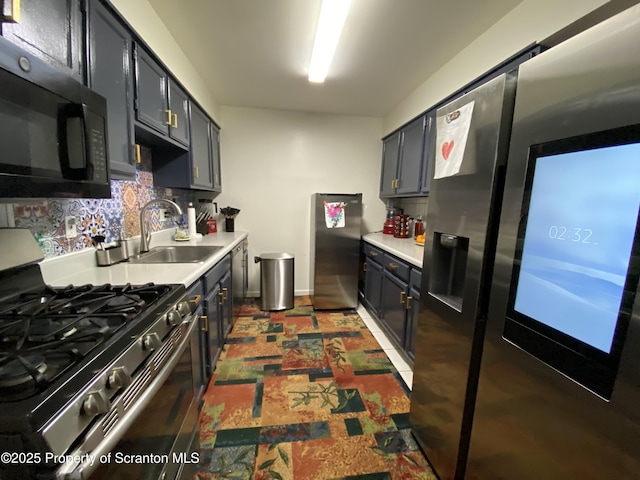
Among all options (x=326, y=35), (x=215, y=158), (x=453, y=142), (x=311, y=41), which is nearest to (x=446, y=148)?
(x=453, y=142)

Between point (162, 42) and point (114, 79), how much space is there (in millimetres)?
711

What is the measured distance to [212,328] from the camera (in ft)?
6.00

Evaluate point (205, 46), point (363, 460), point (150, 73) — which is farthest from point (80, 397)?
point (205, 46)

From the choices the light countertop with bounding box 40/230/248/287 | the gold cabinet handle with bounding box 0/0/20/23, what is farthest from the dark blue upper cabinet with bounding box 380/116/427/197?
the gold cabinet handle with bounding box 0/0/20/23

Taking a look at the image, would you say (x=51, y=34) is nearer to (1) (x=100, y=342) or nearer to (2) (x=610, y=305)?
(1) (x=100, y=342)

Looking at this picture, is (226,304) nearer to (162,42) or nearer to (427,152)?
(162,42)

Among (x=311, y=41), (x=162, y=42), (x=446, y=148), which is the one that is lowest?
(x=446, y=148)

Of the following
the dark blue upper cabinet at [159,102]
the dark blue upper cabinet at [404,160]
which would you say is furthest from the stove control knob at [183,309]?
the dark blue upper cabinet at [404,160]

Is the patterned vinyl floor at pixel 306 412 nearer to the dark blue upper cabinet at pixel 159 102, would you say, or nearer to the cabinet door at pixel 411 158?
the cabinet door at pixel 411 158

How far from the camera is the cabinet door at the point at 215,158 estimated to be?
9.76ft

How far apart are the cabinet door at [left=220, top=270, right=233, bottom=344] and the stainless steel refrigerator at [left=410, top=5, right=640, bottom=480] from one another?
165 centimetres

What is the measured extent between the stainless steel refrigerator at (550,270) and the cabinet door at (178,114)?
192 cm

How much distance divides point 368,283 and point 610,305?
8.02 feet

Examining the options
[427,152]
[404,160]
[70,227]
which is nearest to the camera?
[70,227]
